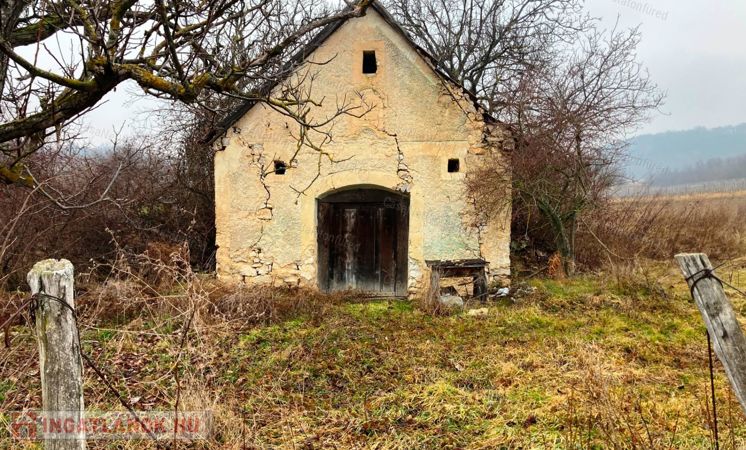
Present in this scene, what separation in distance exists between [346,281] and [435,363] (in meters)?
4.48

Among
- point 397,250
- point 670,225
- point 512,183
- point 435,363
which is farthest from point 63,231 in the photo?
point 670,225

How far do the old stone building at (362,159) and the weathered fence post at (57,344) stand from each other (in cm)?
625

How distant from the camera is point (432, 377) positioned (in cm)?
479

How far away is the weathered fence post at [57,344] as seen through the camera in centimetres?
213

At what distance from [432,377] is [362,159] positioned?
459 centimetres

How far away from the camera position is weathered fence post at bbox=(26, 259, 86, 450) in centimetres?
213

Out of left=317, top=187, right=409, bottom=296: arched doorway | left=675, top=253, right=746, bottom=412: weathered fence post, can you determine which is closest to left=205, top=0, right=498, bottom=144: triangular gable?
left=317, top=187, right=409, bottom=296: arched doorway

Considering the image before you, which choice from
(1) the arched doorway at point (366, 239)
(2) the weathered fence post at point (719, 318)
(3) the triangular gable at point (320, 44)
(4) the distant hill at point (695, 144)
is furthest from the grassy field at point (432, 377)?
(4) the distant hill at point (695, 144)

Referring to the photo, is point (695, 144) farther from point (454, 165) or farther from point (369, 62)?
point (369, 62)

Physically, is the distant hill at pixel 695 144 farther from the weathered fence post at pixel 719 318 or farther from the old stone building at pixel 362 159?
the weathered fence post at pixel 719 318

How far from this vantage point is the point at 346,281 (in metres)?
9.52

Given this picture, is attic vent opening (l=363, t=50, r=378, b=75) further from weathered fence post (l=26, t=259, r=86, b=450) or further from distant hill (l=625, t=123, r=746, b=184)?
distant hill (l=625, t=123, r=746, b=184)

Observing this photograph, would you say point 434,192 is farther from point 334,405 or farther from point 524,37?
point 524,37

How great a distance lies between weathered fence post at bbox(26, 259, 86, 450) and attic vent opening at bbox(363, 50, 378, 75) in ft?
23.0
